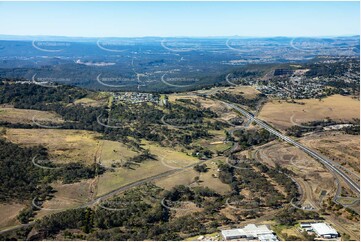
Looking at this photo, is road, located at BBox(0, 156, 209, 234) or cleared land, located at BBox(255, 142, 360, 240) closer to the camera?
road, located at BBox(0, 156, 209, 234)

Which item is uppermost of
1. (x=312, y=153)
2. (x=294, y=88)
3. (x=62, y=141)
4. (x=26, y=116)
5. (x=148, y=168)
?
(x=26, y=116)

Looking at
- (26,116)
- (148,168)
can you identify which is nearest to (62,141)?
(148,168)

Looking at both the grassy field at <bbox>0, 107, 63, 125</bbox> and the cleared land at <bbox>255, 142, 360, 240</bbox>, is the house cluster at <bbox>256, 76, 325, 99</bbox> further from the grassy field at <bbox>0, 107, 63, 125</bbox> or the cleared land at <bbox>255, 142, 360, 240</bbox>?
the grassy field at <bbox>0, 107, 63, 125</bbox>

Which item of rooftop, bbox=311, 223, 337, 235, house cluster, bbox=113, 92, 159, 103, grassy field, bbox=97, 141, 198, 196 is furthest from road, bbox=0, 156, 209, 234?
house cluster, bbox=113, 92, 159, 103

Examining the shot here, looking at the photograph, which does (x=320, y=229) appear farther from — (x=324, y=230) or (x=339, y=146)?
(x=339, y=146)

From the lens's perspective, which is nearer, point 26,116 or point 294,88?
point 26,116

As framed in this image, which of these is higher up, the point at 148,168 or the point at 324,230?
the point at 324,230

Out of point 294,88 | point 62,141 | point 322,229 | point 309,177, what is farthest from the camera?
point 294,88

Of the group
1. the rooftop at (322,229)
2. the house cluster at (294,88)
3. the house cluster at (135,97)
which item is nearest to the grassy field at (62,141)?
the house cluster at (135,97)
